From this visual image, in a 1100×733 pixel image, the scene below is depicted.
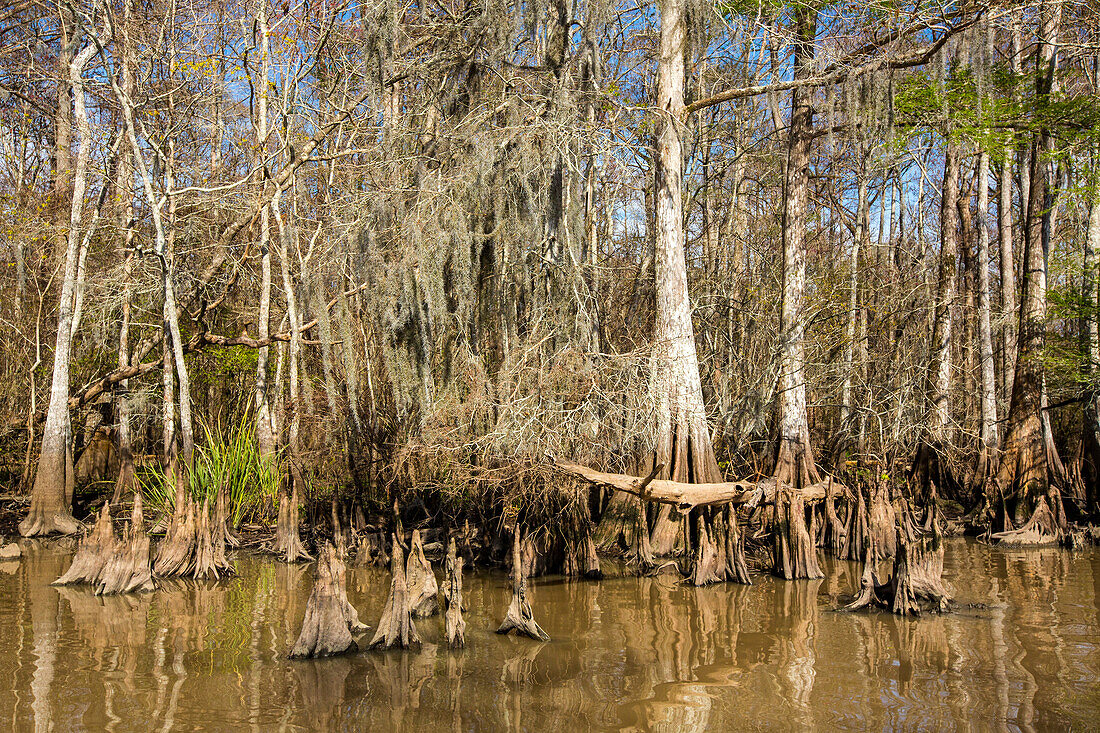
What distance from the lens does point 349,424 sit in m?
8.78

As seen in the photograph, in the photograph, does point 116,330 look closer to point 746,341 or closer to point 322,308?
point 322,308

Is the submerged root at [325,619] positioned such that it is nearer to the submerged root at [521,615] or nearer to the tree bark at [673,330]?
the submerged root at [521,615]

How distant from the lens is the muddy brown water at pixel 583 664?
4.32 metres

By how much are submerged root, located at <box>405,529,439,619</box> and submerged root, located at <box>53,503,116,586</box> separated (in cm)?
286

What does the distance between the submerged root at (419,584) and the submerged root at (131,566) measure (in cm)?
253

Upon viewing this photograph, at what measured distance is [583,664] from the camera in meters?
5.23

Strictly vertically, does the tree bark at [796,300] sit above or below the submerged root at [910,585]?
above

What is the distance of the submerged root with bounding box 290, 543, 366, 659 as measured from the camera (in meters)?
5.24

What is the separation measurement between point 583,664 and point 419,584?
154 cm

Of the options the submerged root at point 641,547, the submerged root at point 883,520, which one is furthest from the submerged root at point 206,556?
the submerged root at point 883,520

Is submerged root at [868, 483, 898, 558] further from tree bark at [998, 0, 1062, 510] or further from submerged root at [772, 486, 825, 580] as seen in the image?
tree bark at [998, 0, 1062, 510]

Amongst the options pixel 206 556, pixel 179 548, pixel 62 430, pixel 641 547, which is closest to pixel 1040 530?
pixel 641 547

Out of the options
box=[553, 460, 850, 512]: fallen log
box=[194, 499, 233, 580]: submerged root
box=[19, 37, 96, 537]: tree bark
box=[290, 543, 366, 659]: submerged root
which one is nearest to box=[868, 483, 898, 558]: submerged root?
box=[553, 460, 850, 512]: fallen log

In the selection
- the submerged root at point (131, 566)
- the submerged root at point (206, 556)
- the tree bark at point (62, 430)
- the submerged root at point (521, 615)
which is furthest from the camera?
the tree bark at point (62, 430)
